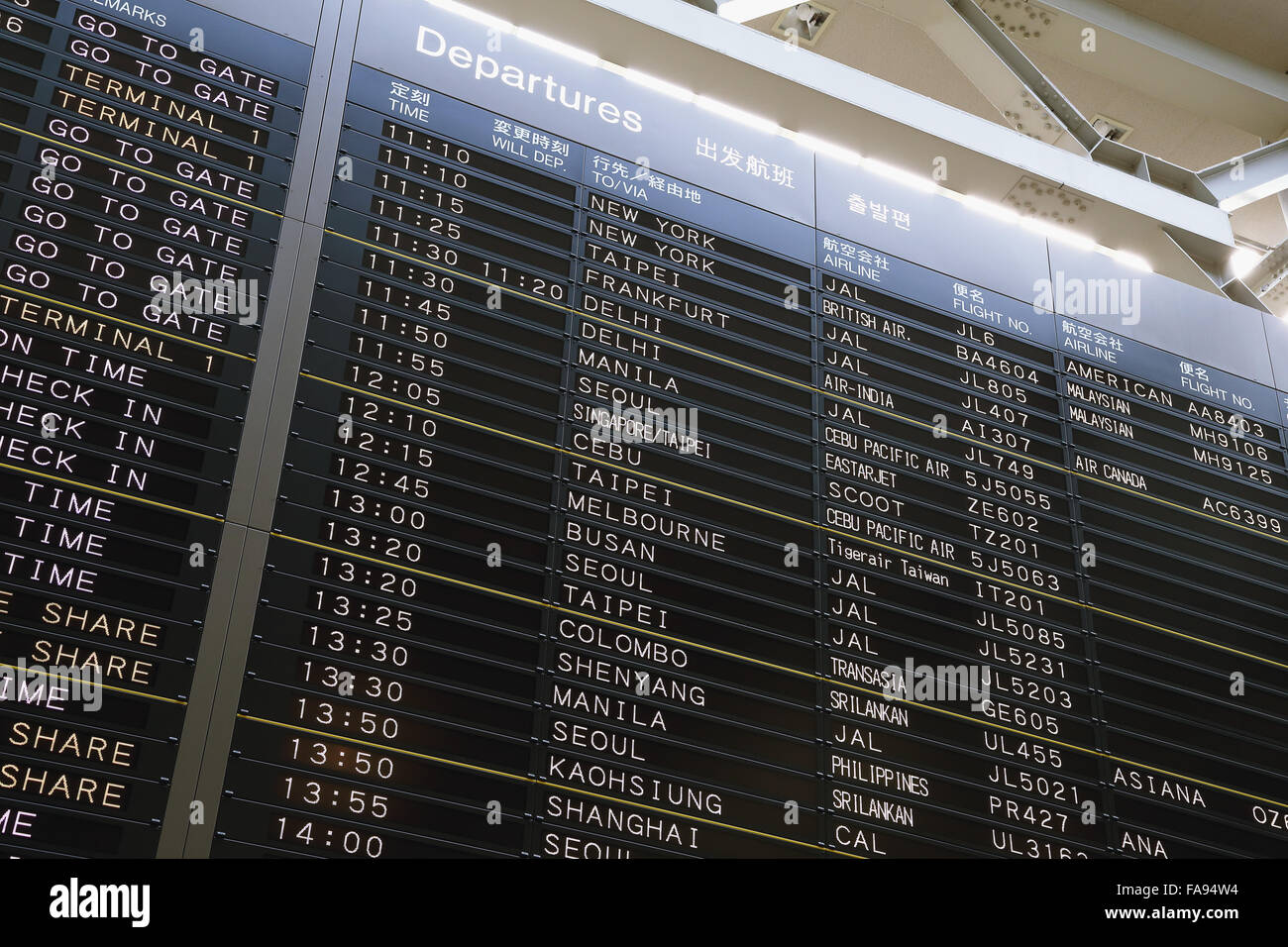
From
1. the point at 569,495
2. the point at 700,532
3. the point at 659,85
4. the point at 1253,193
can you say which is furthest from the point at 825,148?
the point at 1253,193

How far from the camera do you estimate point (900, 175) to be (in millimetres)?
7395

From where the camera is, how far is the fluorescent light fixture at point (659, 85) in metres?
6.88

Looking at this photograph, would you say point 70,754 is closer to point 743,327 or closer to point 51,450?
point 51,450

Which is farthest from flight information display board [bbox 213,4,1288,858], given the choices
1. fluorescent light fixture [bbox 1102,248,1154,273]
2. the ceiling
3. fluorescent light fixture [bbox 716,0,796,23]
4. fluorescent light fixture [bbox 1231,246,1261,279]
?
the ceiling

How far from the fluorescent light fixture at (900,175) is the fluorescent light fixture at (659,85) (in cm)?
103

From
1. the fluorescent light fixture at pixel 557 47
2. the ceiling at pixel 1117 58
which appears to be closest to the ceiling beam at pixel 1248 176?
the ceiling at pixel 1117 58

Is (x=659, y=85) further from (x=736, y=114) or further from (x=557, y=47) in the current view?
(x=557, y=47)

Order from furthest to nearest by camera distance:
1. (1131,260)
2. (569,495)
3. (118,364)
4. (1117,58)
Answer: (1117,58)
(1131,260)
(569,495)
(118,364)

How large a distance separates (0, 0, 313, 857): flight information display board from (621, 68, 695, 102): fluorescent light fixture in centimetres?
168

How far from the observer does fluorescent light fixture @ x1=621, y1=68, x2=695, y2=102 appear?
6.88 m

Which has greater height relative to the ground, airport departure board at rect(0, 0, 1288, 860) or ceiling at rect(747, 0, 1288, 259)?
ceiling at rect(747, 0, 1288, 259)

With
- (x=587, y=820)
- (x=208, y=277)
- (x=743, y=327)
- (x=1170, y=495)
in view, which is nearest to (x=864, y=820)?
(x=587, y=820)

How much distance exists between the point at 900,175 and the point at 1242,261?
243cm

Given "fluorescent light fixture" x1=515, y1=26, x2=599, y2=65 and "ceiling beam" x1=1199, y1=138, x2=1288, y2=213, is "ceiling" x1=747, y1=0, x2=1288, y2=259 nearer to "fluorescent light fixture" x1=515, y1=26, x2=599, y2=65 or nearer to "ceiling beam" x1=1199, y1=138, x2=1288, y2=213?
"ceiling beam" x1=1199, y1=138, x2=1288, y2=213
